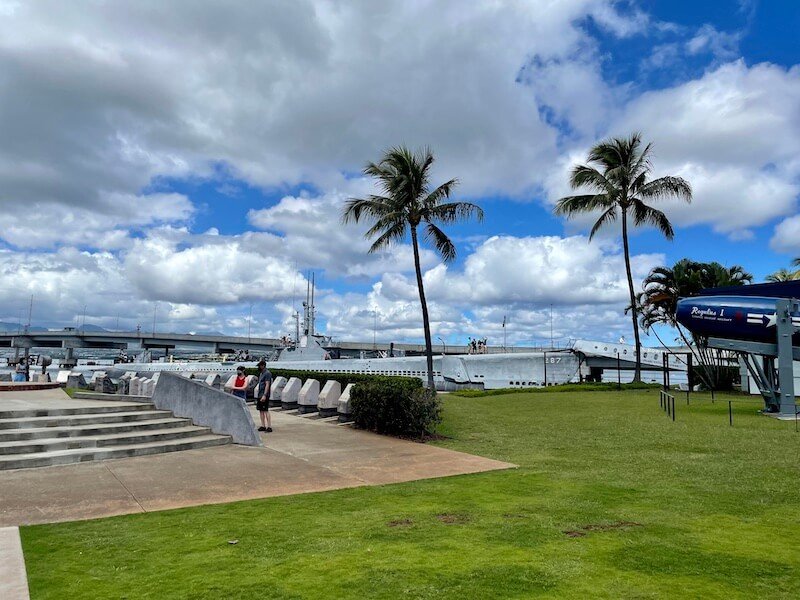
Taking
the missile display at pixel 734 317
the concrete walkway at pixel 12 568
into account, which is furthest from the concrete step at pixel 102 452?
the missile display at pixel 734 317

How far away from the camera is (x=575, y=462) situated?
9.65m

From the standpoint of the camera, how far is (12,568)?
4.62m

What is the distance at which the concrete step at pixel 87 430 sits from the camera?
384 inches

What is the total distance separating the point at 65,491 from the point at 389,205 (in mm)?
18289

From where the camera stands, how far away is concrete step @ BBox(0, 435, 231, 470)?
8894 millimetres

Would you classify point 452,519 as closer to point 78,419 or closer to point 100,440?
point 100,440

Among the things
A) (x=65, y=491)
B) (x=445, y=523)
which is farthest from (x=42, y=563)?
(x=445, y=523)

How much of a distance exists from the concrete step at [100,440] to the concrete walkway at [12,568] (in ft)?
13.6

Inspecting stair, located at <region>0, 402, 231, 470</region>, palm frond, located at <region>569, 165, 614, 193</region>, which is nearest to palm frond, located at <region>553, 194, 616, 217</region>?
palm frond, located at <region>569, 165, 614, 193</region>

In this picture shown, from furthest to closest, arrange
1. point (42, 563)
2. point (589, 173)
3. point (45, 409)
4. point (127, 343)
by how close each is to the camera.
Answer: point (127, 343), point (589, 173), point (45, 409), point (42, 563)

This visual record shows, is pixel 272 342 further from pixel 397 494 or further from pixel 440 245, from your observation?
pixel 397 494

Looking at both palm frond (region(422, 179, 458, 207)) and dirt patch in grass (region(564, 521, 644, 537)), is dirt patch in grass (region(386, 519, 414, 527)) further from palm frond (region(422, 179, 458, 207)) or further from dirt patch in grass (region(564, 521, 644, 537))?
palm frond (region(422, 179, 458, 207))

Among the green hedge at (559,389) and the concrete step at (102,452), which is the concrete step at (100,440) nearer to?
the concrete step at (102,452)

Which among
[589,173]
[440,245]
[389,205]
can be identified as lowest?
[440,245]
